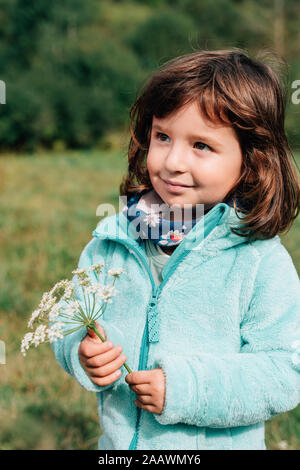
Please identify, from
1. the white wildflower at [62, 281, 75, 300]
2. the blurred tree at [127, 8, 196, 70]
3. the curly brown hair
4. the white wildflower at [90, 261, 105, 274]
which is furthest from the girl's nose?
the blurred tree at [127, 8, 196, 70]

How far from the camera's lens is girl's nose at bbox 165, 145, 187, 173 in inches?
58.0

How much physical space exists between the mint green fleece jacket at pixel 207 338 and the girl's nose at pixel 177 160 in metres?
0.16

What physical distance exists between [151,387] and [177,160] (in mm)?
622

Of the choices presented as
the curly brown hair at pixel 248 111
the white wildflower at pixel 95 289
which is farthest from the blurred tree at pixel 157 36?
the white wildflower at pixel 95 289

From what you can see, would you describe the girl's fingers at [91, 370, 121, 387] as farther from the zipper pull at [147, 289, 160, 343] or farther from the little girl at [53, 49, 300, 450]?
the zipper pull at [147, 289, 160, 343]

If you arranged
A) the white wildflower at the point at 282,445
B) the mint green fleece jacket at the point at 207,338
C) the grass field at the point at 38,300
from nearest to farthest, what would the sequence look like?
the mint green fleece jacket at the point at 207,338 → the white wildflower at the point at 282,445 → the grass field at the point at 38,300

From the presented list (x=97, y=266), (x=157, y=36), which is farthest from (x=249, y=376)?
(x=157, y=36)

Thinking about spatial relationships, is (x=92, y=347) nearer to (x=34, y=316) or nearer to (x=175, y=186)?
(x=34, y=316)

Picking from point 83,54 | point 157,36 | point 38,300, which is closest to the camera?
point 38,300

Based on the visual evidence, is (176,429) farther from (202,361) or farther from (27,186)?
(27,186)

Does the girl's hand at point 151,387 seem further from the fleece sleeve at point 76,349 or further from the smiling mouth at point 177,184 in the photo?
the smiling mouth at point 177,184

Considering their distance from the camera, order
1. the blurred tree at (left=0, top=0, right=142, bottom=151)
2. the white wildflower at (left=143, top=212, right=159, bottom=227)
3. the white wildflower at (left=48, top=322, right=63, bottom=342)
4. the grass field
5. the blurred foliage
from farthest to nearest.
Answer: the blurred foliage
the blurred tree at (left=0, top=0, right=142, bottom=151)
the grass field
the white wildflower at (left=143, top=212, right=159, bottom=227)
the white wildflower at (left=48, top=322, right=63, bottom=342)

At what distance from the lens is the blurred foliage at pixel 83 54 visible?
19250 mm

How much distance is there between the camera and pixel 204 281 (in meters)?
1.48
